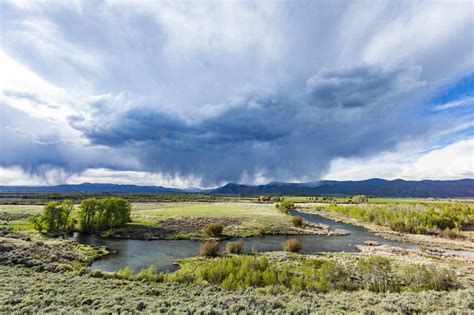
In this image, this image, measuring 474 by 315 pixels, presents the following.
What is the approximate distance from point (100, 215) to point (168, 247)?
28044 mm

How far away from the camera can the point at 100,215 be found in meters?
66.1

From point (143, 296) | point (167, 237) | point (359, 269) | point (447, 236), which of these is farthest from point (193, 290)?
point (447, 236)

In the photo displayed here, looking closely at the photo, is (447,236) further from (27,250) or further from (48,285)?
(27,250)

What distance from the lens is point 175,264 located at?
123 feet

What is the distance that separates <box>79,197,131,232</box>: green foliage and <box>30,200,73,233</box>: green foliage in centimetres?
452

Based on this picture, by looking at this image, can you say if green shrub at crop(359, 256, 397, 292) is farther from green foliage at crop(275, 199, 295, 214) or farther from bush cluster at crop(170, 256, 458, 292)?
green foliage at crop(275, 199, 295, 214)

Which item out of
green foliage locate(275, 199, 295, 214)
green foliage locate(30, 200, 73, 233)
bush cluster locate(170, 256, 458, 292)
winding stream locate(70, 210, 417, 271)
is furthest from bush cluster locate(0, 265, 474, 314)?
green foliage locate(275, 199, 295, 214)

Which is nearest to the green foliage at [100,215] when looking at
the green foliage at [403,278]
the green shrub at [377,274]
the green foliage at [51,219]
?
the green foliage at [51,219]

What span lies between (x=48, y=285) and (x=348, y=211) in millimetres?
113296

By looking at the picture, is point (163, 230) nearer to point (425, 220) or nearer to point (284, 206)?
point (425, 220)

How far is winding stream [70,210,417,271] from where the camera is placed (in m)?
37.8

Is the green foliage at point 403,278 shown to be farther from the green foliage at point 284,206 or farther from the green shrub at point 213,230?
the green foliage at point 284,206

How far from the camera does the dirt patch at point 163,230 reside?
58.4 meters

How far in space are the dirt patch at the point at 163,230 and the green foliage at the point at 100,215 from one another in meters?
4.08
